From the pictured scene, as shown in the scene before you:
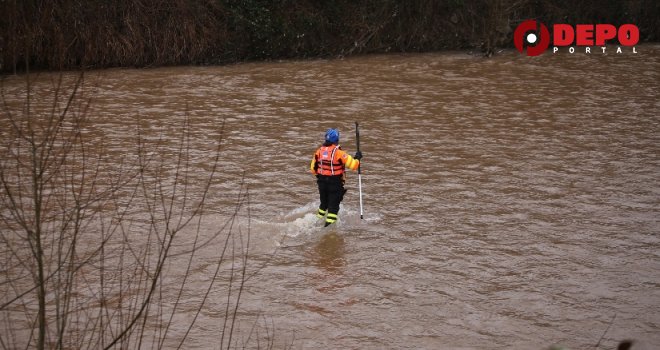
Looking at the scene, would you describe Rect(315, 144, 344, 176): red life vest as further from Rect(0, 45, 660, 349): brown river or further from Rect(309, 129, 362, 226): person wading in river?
Rect(0, 45, 660, 349): brown river

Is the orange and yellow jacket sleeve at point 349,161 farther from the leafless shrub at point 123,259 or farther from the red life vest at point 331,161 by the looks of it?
the leafless shrub at point 123,259

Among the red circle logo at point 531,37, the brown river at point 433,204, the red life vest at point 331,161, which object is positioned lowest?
the brown river at point 433,204

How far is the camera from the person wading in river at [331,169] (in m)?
11.5

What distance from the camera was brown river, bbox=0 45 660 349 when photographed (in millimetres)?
8828

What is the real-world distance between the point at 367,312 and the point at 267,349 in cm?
147

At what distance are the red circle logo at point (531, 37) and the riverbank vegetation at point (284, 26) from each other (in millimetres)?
454

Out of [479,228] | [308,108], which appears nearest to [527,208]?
[479,228]

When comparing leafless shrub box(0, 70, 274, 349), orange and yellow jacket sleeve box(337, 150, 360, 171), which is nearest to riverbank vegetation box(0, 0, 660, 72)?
leafless shrub box(0, 70, 274, 349)

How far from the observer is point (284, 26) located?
97.6 feet

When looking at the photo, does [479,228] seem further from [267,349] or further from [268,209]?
[267,349]

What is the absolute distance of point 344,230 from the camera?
11.9 meters

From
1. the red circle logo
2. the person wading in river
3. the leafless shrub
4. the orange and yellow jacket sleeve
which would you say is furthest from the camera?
the red circle logo

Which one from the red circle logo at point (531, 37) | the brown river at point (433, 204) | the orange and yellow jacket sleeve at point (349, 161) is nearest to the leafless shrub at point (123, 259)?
the brown river at point (433, 204)

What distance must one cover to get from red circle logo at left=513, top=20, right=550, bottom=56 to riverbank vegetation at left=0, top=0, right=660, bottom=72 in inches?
17.9
